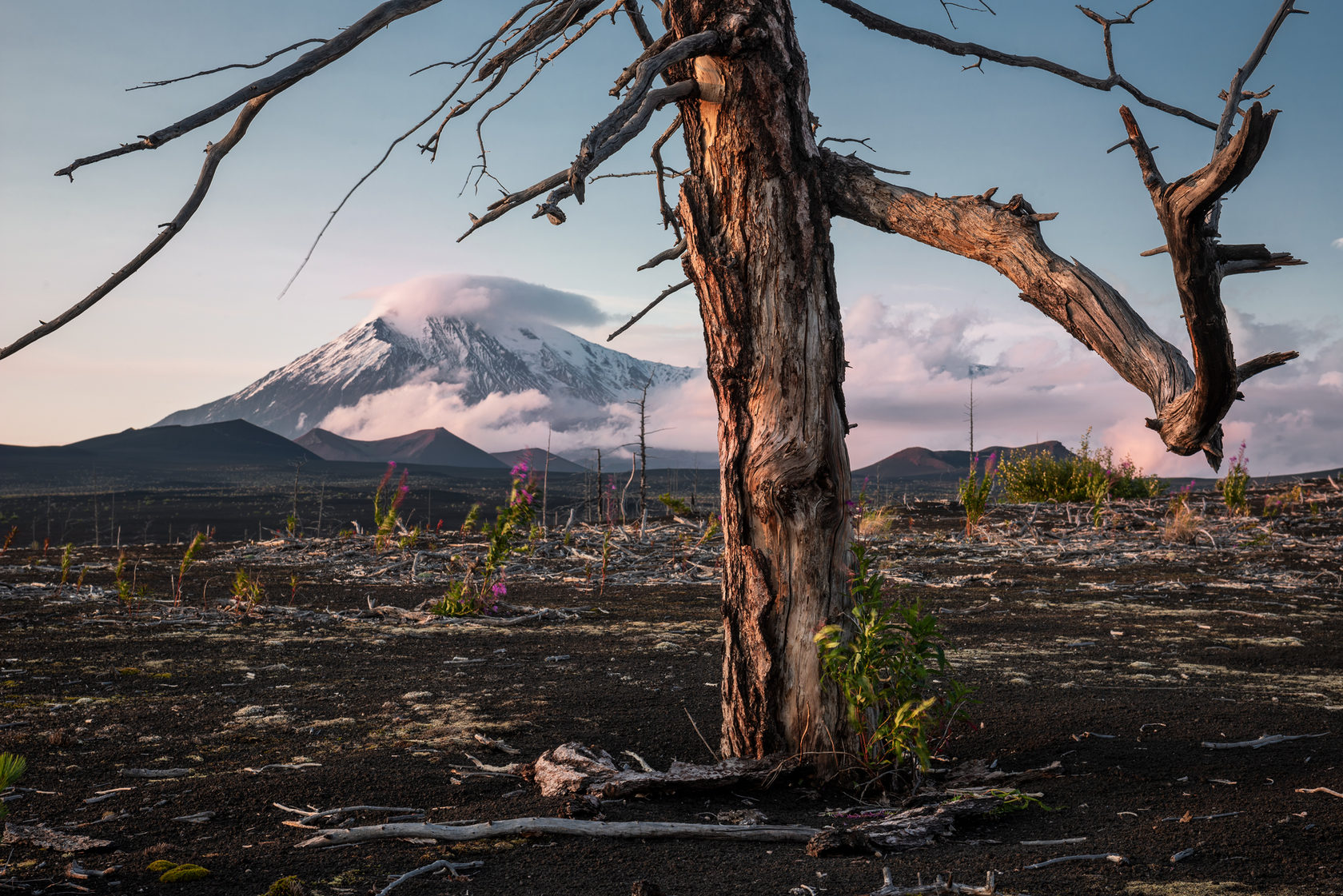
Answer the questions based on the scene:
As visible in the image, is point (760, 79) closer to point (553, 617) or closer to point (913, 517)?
point (553, 617)

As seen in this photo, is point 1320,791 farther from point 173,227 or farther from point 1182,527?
point 1182,527

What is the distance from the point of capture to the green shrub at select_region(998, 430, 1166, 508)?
621 inches

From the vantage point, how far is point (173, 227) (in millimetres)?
3023

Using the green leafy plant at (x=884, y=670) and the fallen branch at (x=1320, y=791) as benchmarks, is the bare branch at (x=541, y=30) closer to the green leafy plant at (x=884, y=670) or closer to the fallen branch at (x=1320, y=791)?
the green leafy plant at (x=884, y=670)

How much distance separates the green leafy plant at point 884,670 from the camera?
9.87ft

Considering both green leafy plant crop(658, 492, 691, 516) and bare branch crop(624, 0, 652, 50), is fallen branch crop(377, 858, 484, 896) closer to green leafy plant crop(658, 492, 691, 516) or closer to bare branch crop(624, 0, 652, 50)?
bare branch crop(624, 0, 652, 50)

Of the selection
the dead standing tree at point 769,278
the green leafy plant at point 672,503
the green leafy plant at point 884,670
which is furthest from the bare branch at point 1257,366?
the green leafy plant at point 672,503

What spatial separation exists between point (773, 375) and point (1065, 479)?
14.6 m

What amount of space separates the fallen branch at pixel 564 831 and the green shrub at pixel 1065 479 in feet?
46.9

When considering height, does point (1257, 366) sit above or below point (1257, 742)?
above

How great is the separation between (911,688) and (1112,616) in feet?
15.4

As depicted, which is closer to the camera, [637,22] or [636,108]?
[636,108]

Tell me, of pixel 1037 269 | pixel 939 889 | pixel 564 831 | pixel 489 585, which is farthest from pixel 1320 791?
pixel 489 585

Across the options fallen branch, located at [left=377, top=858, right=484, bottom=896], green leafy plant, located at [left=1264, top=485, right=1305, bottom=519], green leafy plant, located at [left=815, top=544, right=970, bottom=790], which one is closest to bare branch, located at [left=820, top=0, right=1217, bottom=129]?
green leafy plant, located at [left=815, top=544, right=970, bottom=790]
